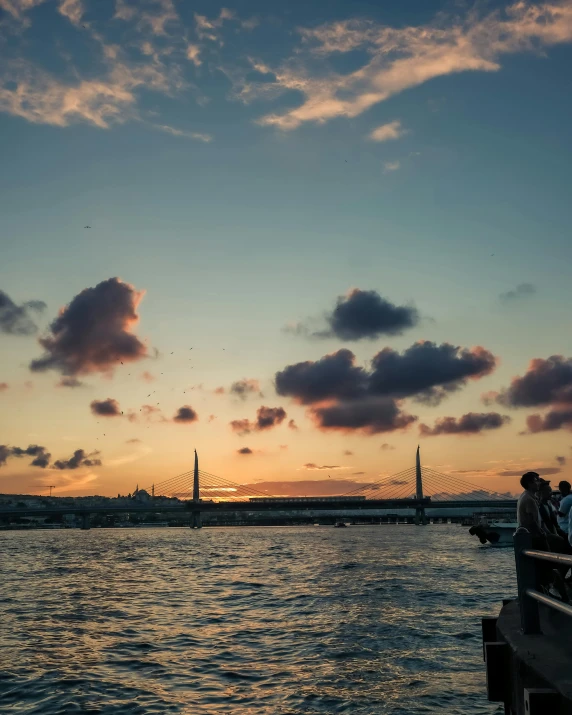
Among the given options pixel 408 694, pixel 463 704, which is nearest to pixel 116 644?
pixel 408 694

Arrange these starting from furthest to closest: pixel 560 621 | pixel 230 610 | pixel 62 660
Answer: pixel 230 610 < pixel 62 660 < pixel 560 621

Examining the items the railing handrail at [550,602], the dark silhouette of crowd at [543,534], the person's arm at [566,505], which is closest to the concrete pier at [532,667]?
the railing handrail at [550,602]

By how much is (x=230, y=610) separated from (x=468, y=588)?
12905 mm

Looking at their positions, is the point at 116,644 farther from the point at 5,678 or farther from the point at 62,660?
the point at 5,678

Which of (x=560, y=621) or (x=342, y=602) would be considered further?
(x=342, y=602)

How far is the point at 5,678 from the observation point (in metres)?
16.8

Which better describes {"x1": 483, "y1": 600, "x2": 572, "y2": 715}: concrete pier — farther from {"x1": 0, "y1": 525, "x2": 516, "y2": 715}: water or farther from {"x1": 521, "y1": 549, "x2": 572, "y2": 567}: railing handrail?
{"x1": 0, "y1": 525, "x2": 516, "y2": 715}: water

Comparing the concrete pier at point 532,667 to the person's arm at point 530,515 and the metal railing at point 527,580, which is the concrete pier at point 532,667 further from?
the person's arm at point 530,515

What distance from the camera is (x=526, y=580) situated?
6781mm

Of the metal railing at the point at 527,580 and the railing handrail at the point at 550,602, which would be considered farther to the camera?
the metal railing at the point at 527,580

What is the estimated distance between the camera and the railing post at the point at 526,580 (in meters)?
6.77

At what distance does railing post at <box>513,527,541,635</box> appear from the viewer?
6.77m

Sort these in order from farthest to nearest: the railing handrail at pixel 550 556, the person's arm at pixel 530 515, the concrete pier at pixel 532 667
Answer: the person's arm at pixel 530 515 < the railing handrail at pixel 550 556 < the concrete pier at pixel 532 667

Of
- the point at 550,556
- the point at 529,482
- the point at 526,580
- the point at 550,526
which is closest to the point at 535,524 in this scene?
the point at 529,482
